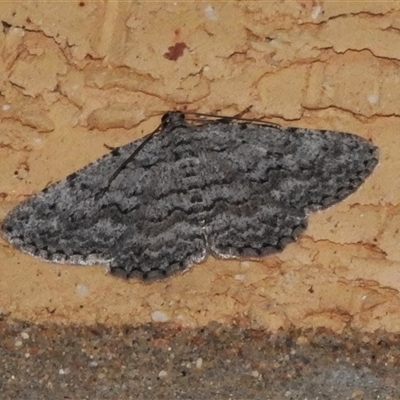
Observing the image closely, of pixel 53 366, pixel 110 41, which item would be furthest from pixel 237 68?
pixel 53 366

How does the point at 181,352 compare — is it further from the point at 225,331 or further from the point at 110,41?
the point at 110,41

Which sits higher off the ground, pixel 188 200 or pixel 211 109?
pixel 211 109

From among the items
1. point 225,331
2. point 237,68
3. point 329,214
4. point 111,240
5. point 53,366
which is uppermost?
point 237,68
